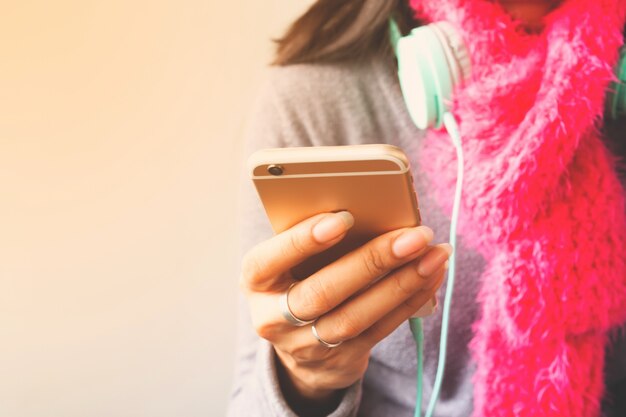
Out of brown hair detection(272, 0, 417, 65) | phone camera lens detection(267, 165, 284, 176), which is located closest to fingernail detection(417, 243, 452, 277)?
phone camera lens detection(267, 165, 284, 176)

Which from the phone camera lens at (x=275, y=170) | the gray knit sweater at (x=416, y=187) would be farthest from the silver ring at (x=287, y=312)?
the gray knit sweater at (x=416, y=187)

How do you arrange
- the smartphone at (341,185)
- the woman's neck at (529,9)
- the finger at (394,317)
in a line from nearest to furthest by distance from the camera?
the smartphone at (341,185)
the finger at (394,317)
the woman's neck at (529,9)

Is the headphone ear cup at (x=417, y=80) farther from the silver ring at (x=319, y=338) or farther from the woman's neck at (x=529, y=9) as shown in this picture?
the silver ring at (x=319, y=338)

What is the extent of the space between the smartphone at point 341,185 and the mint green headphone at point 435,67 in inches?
7.4

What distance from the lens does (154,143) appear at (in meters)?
0.71

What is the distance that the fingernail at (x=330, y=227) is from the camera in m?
0.35

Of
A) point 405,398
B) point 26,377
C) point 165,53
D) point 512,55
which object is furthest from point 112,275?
point 512,55

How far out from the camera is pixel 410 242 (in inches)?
14.0

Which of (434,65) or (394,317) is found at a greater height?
(434,65)

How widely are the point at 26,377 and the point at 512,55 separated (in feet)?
2.43

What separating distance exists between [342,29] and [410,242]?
0.38 metres

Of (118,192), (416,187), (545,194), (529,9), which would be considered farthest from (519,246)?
(118,192)

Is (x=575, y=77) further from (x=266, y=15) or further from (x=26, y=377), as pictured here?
(x=26, y=377)

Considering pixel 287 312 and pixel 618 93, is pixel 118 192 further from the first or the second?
pixel 618 93
